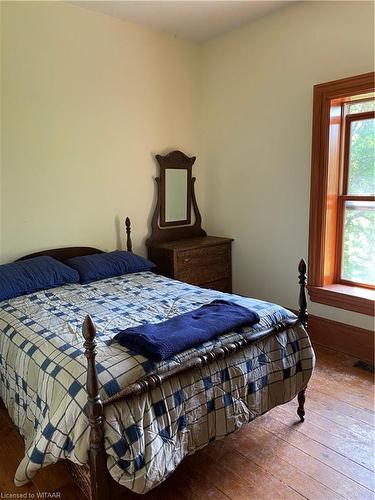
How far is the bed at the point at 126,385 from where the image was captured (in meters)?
1.41

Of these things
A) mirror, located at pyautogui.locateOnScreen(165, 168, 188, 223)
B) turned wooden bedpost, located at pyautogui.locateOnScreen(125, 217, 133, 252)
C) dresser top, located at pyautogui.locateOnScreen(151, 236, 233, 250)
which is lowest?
dresser top, located at pyautogui.locateOnScreen(151, 236, 233, 250)

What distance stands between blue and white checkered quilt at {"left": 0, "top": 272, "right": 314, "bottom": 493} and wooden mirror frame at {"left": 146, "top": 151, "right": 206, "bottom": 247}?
1359mm

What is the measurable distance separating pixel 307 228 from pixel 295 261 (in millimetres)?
326

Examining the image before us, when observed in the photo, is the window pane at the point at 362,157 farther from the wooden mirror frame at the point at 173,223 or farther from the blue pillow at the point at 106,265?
the blue pillow at the point at 106,265

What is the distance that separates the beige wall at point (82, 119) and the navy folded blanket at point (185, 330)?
1.68 metres

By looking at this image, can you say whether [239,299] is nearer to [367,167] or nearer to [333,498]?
[333,498]

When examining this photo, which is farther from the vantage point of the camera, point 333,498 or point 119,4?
point 119,4

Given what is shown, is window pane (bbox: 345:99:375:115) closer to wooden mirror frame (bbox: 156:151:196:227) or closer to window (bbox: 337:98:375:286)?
window (bbox: 337:98:375:286)

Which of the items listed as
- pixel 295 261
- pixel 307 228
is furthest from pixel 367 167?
pixel 295 261

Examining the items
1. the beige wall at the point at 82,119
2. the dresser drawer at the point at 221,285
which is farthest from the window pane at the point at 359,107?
the dresser drawer at the point at 221,285

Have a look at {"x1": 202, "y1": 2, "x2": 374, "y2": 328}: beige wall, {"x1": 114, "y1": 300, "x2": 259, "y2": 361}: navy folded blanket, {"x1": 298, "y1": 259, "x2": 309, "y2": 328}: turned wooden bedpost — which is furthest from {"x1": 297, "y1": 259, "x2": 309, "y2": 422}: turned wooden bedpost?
{"x1": 202, "y1": 2, "x2": 374, "y2": 328}: beige wall

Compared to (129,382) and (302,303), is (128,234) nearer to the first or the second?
(302,303)

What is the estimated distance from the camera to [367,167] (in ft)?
9.76

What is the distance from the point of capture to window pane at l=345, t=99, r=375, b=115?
9.47ft
